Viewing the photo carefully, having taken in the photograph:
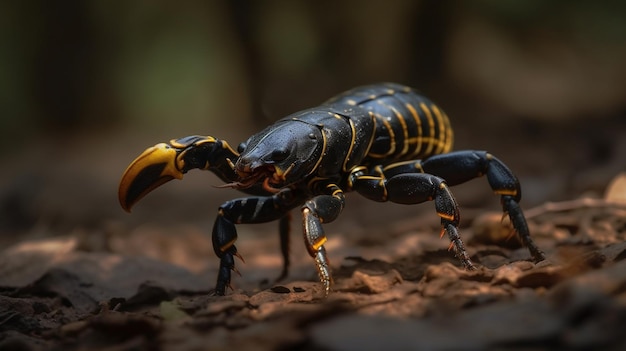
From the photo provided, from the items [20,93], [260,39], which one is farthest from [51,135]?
[260,39]

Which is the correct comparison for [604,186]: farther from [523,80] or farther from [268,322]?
[268,322]

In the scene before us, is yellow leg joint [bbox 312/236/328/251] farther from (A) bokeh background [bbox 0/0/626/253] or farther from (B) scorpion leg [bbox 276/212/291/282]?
(A) bokeh background [bbox 0/0/626/253]

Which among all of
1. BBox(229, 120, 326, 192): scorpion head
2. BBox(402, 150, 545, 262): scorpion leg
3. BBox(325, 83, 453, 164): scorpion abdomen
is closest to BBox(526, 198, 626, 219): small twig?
BBox(325, 83, 453, 164): scorpion abdomen

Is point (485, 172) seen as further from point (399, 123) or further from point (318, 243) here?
point (318, 243)

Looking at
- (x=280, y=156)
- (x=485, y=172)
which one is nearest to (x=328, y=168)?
(x=280, y=156)

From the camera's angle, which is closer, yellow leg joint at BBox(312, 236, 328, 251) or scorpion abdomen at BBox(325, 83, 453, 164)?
yellow leg joint at BBox(312, 236, 328, 251)

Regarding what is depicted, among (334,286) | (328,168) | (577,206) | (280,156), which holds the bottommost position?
(577,206)

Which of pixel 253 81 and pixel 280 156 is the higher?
pixel 253 81
